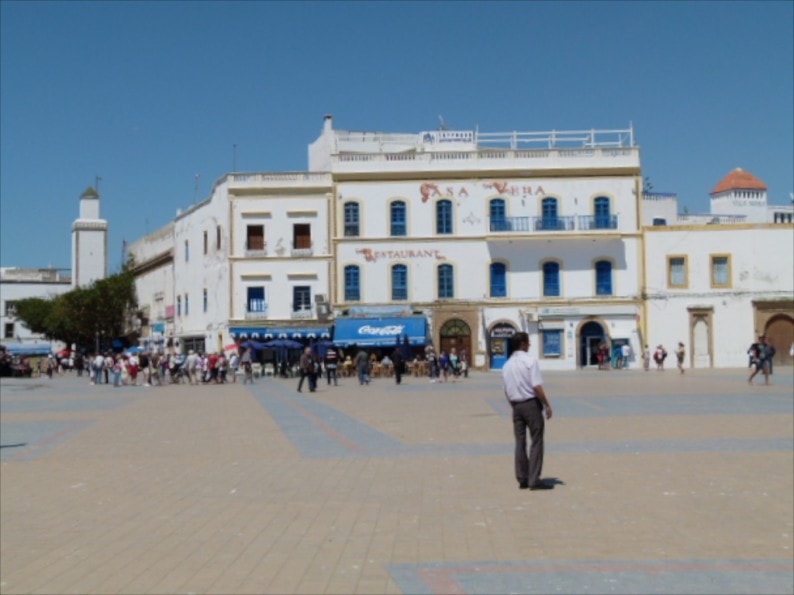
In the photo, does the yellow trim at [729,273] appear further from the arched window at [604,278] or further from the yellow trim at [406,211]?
the yellow trim at [406,211]

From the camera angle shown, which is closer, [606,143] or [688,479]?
[688,479]

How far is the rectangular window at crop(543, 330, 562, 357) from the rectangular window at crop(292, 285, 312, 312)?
1128cm

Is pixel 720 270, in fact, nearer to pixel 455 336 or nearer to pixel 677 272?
pixel 677 272

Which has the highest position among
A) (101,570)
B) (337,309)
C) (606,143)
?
(606,143)

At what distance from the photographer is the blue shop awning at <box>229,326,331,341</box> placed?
49406mm

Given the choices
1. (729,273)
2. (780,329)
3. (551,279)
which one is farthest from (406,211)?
(780,329)

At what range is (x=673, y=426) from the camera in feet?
58.2

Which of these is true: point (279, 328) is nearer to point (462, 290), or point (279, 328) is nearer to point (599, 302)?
point (462, 290)

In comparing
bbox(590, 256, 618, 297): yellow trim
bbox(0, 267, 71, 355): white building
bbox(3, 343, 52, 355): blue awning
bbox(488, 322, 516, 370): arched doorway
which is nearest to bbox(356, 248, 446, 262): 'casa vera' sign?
bbox(488, 322, 516, 370): arched doorway

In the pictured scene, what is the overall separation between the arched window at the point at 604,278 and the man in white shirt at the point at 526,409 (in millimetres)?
39543

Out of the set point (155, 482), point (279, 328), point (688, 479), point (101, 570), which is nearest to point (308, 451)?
point (155, 482)

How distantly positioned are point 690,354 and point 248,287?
2111cm

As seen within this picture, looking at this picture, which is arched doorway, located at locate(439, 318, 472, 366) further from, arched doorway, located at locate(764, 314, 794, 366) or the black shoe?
the black shoe

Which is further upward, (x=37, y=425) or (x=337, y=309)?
(x=337, y=309)
